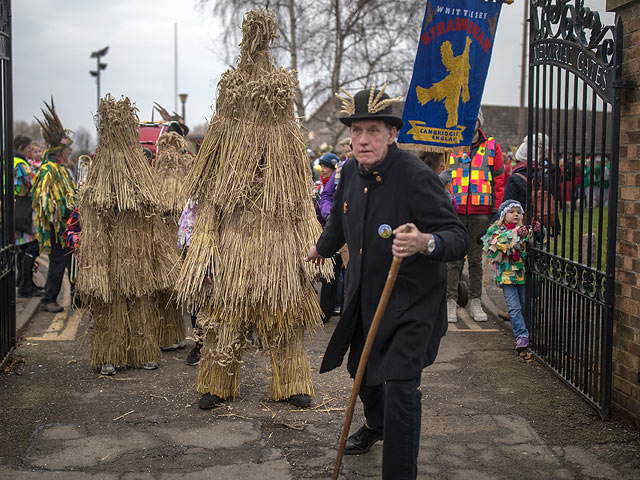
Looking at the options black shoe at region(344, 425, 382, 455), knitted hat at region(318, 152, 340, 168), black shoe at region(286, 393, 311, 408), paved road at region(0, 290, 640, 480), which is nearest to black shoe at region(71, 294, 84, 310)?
paved road at region(0, 290, 640, 480)

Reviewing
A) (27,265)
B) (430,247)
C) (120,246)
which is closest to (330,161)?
(120,246)

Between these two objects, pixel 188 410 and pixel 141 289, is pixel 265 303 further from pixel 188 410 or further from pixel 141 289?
pixel 141 289

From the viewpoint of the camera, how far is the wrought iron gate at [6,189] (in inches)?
238

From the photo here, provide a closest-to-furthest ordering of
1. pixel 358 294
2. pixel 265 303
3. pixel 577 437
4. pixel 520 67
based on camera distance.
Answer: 1. pixel 358 294
2. pixel 577 437
3. pixel 265 303
4. pixel 520 67

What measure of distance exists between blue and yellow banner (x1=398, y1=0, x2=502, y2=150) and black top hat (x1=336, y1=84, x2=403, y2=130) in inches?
92.4

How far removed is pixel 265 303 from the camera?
495 centimetres

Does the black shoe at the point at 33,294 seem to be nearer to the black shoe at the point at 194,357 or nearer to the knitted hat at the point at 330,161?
the black shoe at the point at 194,357

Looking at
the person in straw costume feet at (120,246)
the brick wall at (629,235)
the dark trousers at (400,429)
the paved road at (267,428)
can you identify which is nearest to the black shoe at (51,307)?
the paved road at (267,428)

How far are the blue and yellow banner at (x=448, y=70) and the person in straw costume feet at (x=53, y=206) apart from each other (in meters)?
4.39

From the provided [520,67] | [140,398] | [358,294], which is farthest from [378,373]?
[520,67]

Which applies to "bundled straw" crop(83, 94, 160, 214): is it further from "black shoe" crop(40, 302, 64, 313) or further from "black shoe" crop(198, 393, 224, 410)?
"black shoe" crop(40, 302, 64, 313)

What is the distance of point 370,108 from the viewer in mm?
3709

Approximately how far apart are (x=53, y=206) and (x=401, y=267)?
19.8ft

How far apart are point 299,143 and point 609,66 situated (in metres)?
2.16
